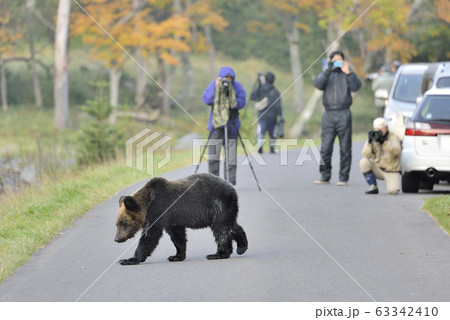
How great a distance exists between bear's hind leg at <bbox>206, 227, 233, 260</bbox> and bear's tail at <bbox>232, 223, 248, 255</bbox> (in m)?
0.08

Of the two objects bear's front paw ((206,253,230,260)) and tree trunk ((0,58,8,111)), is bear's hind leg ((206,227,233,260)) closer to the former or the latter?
bear's front paw ((206,253,230,260))

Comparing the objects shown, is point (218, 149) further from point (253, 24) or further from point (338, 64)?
point (253, 24)

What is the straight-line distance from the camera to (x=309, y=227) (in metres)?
11.9

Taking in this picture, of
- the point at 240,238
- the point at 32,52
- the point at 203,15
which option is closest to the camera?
the point at 240,238

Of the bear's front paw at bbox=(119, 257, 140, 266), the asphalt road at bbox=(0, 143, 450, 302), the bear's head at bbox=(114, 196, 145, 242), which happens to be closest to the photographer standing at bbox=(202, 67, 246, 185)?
the asphalt road at bbox=(0, 143, 450, 302)

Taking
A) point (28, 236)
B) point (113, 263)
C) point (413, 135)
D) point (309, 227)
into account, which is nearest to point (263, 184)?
point (413, 135)

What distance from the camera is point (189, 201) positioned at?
9414 millimetres

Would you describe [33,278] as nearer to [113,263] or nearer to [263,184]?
[113,263]

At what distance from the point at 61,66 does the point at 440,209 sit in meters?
29.0

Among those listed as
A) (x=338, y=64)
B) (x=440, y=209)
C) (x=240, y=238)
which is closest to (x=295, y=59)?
(x=338, y=64)

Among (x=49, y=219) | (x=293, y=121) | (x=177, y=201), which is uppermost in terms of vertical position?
(x=177, y=201)

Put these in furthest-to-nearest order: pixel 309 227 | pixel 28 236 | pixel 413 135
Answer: pixel 413 135
pixel 309 227
pixel 28 236

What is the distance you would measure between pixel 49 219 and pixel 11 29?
34.1 m

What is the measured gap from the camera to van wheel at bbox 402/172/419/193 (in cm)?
1555
